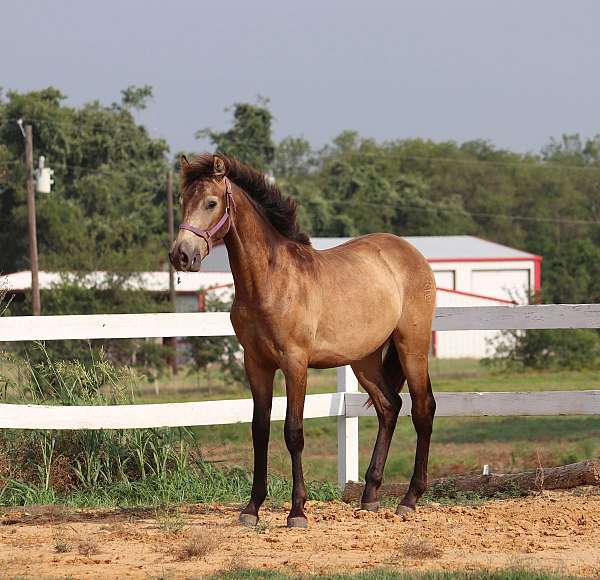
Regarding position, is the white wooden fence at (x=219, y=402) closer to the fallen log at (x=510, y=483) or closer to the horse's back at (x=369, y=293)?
the fallen log at (x=510, y=483)

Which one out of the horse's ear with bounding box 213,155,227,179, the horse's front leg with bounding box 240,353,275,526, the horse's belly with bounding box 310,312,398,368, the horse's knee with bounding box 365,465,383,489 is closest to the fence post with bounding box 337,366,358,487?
the horse's knee with bounding box 365,465,383,489

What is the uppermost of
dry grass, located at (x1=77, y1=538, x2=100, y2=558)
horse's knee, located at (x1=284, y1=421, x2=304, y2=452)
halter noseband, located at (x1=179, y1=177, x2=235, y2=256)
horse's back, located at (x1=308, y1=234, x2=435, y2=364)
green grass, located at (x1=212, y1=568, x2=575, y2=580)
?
halter noseband, located at (x1=179, y1=177, x2=235, y2=256)

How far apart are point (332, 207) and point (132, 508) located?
53339 millimetres

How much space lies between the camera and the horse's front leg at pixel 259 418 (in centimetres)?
727

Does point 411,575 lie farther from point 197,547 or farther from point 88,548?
point 88,548

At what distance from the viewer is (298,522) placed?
7090mm

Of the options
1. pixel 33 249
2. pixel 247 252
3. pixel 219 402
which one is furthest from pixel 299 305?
pixel 33 249

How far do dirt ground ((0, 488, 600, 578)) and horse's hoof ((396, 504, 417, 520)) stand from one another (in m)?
0.05

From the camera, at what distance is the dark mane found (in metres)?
7.31

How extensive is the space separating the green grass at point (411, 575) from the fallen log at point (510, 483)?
110 inches

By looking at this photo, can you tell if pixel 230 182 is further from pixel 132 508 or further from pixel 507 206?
pixel 507 206

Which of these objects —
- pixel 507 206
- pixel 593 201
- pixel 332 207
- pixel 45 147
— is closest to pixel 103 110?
pixel 45 147

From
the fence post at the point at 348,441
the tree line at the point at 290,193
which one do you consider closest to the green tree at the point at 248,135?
the tree line at the point at 290,193

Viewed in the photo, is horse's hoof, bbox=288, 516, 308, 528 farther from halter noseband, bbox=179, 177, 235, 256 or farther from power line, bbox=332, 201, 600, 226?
power line, bbox=332, 201, 600, 226
